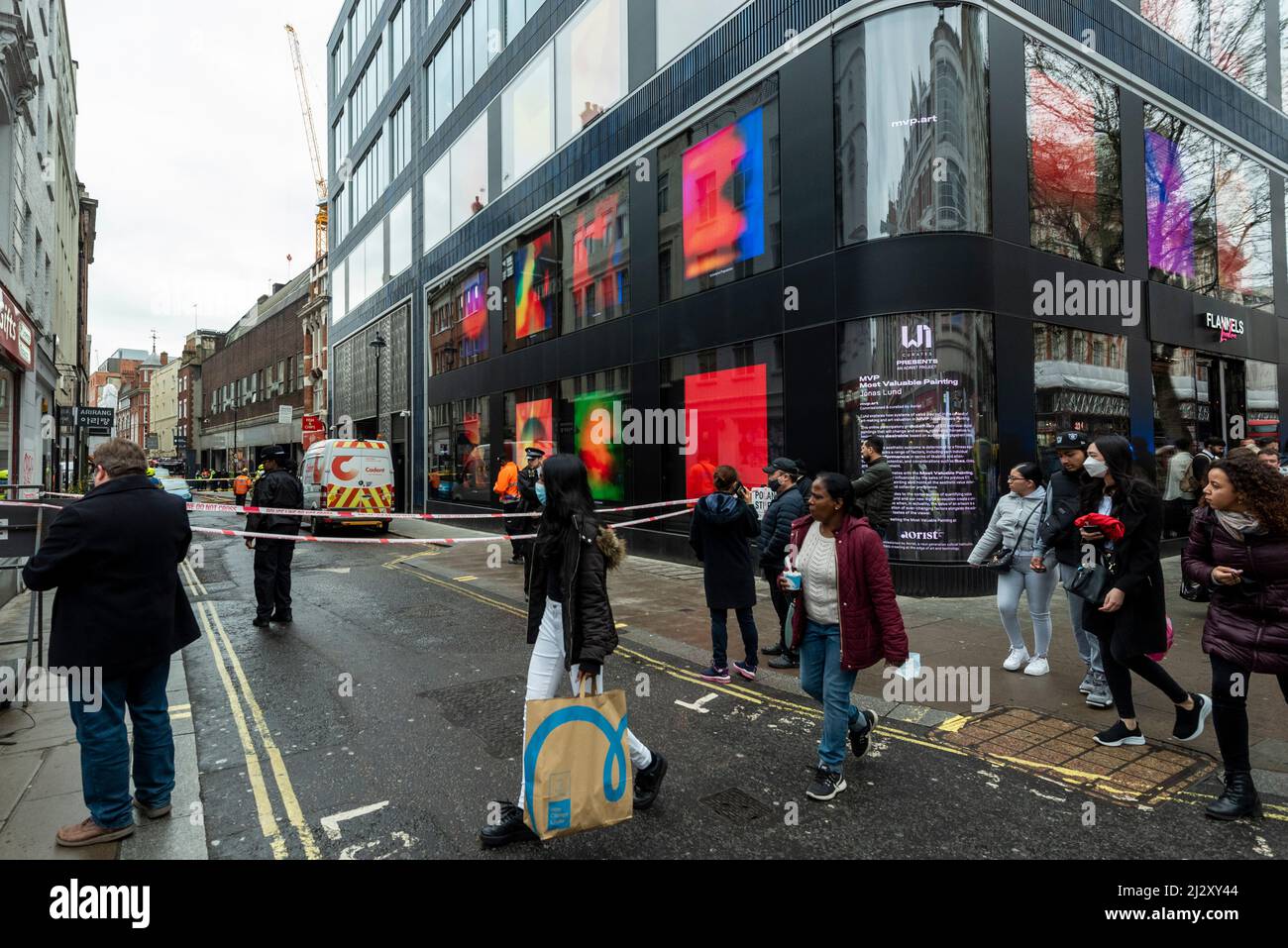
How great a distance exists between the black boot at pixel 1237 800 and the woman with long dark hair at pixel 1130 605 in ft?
2.69

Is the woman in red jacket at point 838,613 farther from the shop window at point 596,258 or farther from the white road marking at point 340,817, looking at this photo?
the shop window at point 596,258

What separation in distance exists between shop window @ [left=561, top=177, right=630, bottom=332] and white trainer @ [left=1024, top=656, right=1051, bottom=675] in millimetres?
10763

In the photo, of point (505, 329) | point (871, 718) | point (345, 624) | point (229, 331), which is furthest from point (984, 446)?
point (229, 331)

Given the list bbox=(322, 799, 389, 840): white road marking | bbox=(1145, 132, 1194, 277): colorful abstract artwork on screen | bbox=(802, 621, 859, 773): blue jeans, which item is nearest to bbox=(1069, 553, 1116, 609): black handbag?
bbox=(802, 621, 859, 773): blue jeans

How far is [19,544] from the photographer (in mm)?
5930

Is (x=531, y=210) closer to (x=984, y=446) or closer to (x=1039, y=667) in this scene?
(x=984, y=446)

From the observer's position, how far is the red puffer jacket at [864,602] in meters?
3.80

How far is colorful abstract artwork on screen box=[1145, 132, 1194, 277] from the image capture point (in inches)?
505

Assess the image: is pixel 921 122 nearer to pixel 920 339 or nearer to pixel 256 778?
pixel 920 339

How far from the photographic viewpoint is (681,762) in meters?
4.36

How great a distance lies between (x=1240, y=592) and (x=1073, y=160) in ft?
34.2

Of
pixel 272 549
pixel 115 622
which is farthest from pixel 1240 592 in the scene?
pixel 272 549

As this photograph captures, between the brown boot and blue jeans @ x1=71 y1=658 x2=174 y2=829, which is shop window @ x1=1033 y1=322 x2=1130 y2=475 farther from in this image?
the brown boot

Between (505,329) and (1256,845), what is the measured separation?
18.9m
